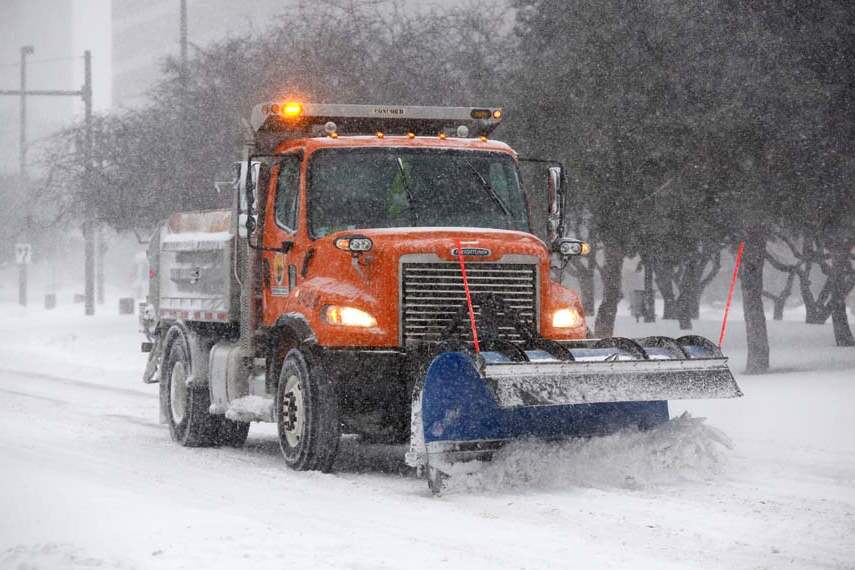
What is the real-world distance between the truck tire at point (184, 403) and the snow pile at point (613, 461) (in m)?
4.10

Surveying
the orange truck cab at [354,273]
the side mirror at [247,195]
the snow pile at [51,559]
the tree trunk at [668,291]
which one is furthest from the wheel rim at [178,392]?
the tree trunk at [668,291]

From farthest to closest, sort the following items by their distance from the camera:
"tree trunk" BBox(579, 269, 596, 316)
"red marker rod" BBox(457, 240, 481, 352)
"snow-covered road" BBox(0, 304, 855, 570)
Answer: "tree trunk" BBox(579, 269, 596, 316)
"red marker rod" BBox(457, 240, 481, 352)
"snow-covered road" BBox(0, 304, 855, 570)

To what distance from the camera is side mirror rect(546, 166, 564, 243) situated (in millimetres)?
11844

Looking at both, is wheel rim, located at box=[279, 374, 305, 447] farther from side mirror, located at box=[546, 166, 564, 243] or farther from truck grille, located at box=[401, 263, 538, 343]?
side mirror, located at box=[546, 166, 564, 243]

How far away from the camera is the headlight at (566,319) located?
11.2 metres

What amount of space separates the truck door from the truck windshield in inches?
10.5

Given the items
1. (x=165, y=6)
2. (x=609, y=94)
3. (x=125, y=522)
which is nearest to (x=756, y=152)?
(x=609, y=94)

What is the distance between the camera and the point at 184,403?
1388cm

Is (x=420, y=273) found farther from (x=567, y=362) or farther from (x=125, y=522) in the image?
(x=125, y=522)

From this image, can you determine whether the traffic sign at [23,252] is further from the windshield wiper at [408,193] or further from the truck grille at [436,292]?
the truck grille at [436,292]

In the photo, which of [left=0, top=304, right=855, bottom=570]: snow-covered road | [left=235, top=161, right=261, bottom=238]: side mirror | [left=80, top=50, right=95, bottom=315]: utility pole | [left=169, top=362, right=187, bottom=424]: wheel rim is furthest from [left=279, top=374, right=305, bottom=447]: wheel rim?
[left=80, top=50, right=95, bottom=315]: utility pole

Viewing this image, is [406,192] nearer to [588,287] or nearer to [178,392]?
[178,392]

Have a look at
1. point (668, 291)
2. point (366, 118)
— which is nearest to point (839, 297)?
point (668, 291)

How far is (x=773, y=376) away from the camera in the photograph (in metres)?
20.3
